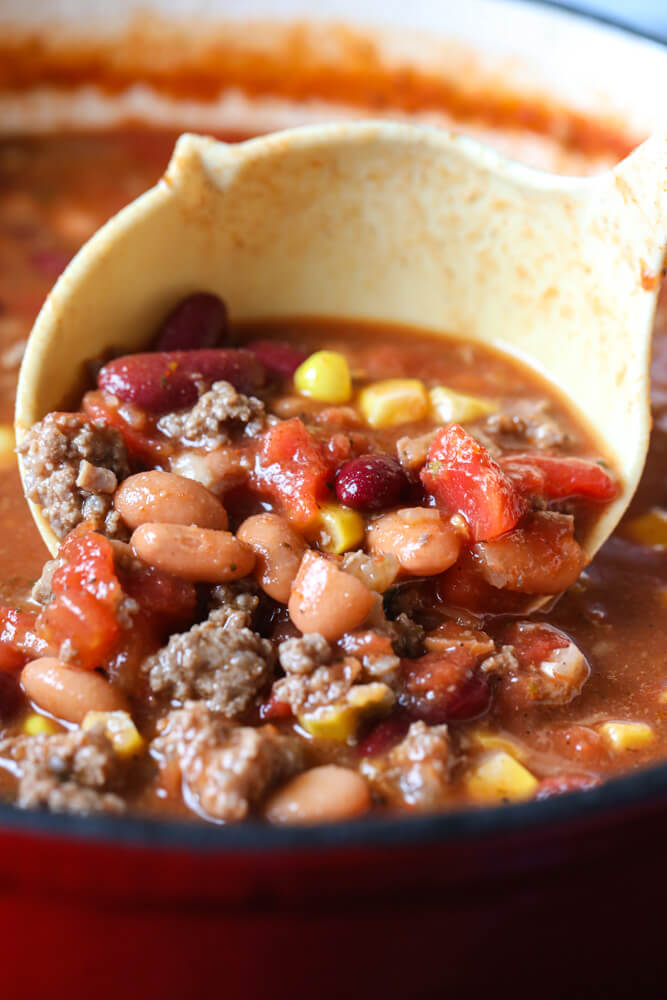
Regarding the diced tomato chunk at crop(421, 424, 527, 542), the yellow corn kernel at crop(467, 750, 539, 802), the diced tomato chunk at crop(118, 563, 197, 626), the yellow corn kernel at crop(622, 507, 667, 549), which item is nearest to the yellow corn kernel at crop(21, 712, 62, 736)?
the diced tomato chunk at crop(118, 563, 197, 626)

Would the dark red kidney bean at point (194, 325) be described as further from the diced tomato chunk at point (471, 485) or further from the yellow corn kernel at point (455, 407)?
the diced tomato chunk at point (471, 485)

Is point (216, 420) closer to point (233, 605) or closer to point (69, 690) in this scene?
point (233, 605)

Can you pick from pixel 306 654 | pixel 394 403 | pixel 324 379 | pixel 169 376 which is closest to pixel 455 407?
pixel 394 403

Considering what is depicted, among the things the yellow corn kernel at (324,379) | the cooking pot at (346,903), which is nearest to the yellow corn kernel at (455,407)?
the yellow corn kernel at (324,379)

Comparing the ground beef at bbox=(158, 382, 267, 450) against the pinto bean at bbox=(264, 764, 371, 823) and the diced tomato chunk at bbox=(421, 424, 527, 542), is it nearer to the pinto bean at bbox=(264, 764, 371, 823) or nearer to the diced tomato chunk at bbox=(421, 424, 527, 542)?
the diced tomato chunk at bbox=(421, 424, 527, 542)

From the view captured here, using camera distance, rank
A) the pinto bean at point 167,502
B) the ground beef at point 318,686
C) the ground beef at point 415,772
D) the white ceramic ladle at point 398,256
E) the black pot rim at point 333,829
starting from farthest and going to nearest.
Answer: the white ceramic ladle at point 398,256
the pinto bean at point 167,502
the ground beef at point 318,686
the ground beef at point 415,772
the black pot rim at point 333,829
